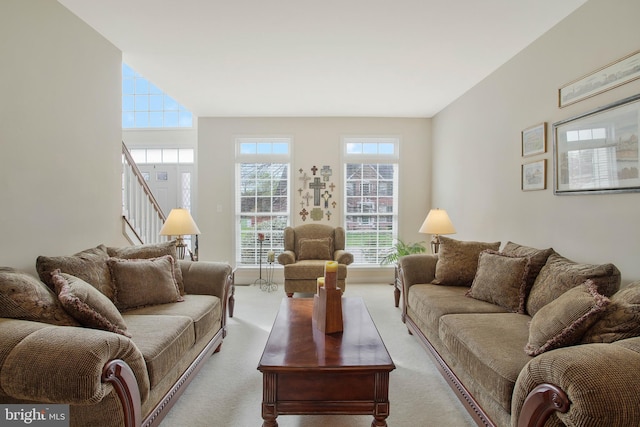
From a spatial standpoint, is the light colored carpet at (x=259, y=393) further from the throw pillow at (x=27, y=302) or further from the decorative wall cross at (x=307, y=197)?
the decorative wall cross at (x=307, y=197)

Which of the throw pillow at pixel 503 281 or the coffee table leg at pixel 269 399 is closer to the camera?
the coffee table leg at pixel 269 399

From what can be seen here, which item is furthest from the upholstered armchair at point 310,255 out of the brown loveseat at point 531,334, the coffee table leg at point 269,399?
the coffee table leg at point 269,399

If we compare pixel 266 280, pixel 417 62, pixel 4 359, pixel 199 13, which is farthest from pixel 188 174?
pixel 4 359

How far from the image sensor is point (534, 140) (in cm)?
291

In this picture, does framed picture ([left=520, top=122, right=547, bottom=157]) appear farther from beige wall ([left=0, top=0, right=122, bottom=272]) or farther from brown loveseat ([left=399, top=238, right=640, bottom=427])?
beige wall ([left=0, top=0, right=122, bottom=272])

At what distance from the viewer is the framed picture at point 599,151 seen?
6.64 ft

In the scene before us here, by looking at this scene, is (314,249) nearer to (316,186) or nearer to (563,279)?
(316,186)

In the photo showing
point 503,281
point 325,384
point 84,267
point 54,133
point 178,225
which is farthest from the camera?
point 178,225

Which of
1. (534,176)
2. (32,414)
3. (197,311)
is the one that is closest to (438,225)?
(534,176)

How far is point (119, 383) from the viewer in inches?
54.9

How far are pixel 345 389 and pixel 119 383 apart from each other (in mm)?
1020

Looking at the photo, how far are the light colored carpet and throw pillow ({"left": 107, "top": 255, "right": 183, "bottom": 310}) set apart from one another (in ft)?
2.16

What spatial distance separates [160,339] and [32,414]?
1.92ft

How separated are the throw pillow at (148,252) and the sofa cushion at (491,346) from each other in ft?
6.98
